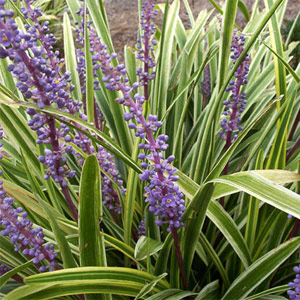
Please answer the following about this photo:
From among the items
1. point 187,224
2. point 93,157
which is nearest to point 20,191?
point 93,157

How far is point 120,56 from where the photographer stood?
16.1 feet

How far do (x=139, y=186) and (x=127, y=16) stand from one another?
404cm

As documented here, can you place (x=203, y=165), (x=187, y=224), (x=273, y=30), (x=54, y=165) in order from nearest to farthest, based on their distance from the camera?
(x=54, y=165)
(x=187, y=224)
(x=203, y=165)
(x=273, y=30)

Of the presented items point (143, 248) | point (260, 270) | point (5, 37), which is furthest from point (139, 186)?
point (5, 37)

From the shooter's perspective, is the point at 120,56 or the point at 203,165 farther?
the point at 120,56

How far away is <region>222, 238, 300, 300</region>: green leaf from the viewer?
3.80 ft

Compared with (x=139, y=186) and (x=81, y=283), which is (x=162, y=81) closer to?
(x=139, y=186)

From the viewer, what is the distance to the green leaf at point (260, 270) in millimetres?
1159

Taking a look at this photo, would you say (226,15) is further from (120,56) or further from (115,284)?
(120,56)

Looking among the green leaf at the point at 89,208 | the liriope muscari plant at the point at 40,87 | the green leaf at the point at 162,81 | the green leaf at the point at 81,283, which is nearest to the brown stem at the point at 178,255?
the green leaf at the point at 81,283

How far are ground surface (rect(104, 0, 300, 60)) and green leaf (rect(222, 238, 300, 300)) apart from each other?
4091mm

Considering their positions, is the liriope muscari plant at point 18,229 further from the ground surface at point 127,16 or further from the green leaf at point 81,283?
the ground surface at point 127,16

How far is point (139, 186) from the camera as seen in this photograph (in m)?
1.74

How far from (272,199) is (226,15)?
623mm
